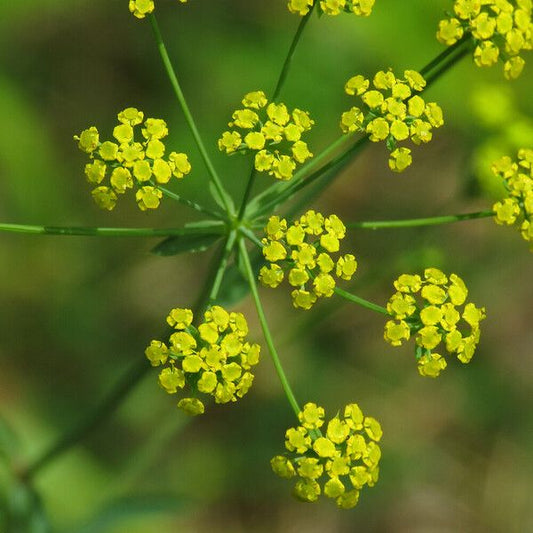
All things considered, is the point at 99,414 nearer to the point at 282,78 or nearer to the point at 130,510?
the point at 130,510

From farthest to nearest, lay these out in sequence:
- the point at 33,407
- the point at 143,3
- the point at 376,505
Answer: the point at 376,505 → the point at 33,407 → the point at 143,3

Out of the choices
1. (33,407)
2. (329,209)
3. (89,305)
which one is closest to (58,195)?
(89,305)

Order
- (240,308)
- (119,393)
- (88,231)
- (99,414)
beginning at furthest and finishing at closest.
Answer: (240,308) < (99,414) < (119,393) < (88,231)

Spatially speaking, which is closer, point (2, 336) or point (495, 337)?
point (2, 336)

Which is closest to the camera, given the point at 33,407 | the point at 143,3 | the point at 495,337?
the point at 143,3

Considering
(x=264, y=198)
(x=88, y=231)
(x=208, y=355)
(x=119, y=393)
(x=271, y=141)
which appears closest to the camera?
(x=208, y=355)

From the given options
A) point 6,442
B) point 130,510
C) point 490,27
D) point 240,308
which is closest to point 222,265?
point 490,27

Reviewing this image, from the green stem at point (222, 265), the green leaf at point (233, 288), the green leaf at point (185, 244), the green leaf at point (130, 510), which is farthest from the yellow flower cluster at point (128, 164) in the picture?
the green leaf at point (130, 510)

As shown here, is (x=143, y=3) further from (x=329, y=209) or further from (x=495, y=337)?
(x=495, y=337)
